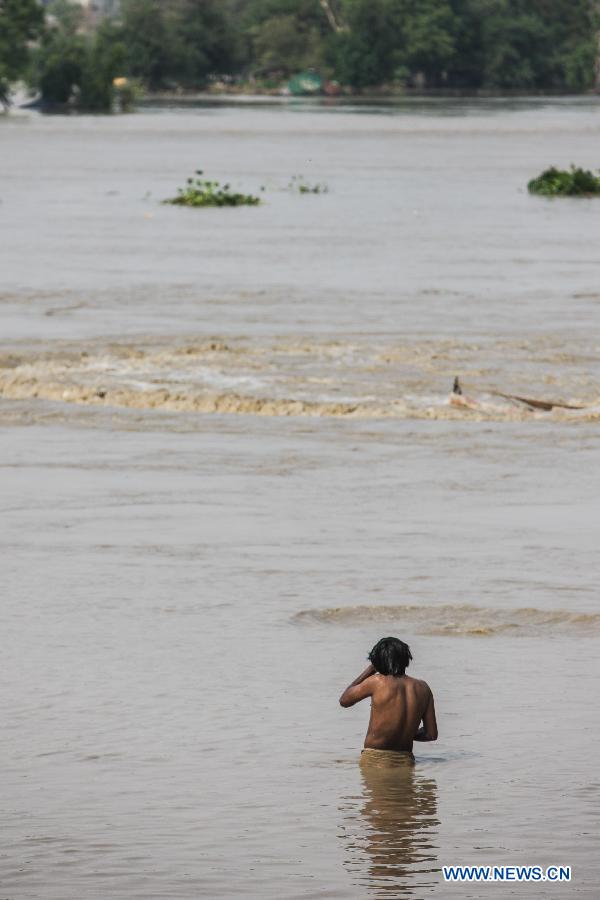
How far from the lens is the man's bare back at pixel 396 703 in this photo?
32.2ft

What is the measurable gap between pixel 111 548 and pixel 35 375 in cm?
873

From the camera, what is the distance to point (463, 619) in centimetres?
1330

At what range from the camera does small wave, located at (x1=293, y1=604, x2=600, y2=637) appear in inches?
513

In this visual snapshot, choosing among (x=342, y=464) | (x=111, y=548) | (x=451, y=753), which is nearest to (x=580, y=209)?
(x=342, y=464)

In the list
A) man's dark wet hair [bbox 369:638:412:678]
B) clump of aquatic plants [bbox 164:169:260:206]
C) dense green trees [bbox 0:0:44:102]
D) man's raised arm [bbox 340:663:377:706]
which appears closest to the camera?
man's dark wet hair [bbox 369:638:412:678]

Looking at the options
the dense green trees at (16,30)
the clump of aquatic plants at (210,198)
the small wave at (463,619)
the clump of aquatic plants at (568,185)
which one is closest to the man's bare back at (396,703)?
the small wave at (463,619)

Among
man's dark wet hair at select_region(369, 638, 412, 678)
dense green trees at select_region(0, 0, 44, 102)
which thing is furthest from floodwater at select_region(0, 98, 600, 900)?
dense green trees at select_region(0, 0, 44, 102)

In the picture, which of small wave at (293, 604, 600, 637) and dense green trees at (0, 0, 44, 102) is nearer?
small wave at (293, 604, 600, 637)

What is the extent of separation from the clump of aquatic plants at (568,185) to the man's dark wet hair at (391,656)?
171 ft

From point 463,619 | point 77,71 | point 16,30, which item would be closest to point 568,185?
point 463,619

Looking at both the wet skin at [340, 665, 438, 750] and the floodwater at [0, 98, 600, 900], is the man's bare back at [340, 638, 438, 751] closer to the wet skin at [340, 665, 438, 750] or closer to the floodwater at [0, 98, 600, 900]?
the wet skin at [340, 665, 438, 750]

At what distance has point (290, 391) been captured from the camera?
22.9 m

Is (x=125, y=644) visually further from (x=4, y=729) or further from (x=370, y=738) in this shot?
(x=370, y=738)

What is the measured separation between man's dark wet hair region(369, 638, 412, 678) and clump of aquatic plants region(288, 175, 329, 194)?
5426cm
